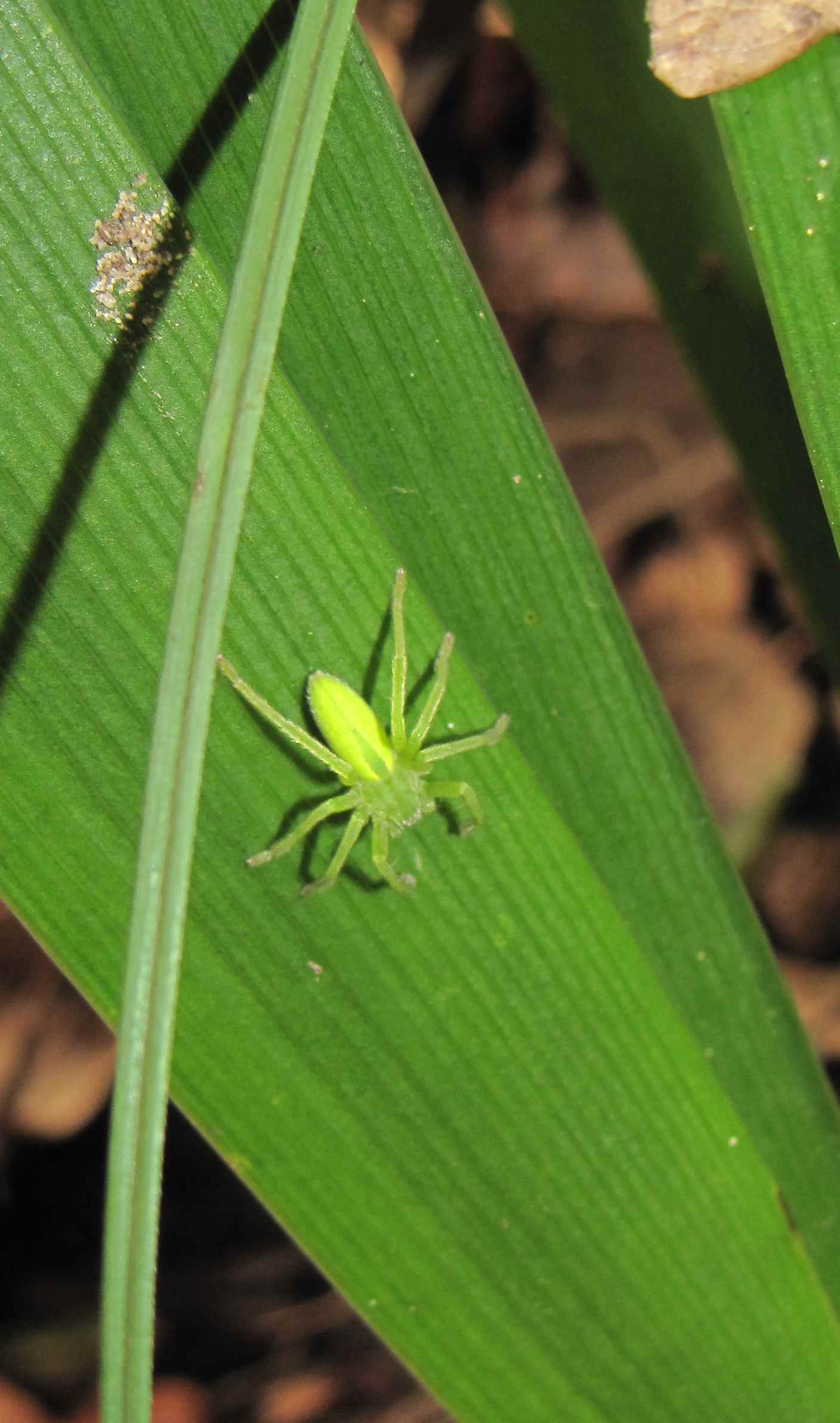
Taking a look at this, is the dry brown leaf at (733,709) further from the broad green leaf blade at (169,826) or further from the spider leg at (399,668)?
the broad green leaf blade at (169,826)

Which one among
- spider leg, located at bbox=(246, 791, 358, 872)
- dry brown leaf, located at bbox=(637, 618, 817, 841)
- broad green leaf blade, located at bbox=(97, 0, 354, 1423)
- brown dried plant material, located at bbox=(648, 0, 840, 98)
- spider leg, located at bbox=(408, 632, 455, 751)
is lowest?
broad green leaf blade, located at bbox=(97, 0, 354, 1423)

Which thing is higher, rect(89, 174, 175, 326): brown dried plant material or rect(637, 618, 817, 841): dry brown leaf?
rect(637, 618, 817, 841): dry brown leaf

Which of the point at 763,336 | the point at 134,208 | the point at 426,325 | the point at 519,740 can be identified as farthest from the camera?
the point at 763,336

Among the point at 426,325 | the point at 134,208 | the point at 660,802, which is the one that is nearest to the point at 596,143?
the point at 426,325

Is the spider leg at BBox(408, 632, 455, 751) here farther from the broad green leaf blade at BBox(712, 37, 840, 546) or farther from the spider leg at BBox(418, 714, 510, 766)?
the broad green leaf blade at BBox(712, 37, 840, 546)

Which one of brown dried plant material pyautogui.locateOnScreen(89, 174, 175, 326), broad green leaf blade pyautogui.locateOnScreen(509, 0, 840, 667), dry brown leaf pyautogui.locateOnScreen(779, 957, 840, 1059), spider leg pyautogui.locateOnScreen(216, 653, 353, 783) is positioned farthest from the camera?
dry brown leaf pyautogui.locateOnScreen(779, 957, 840, 1059)

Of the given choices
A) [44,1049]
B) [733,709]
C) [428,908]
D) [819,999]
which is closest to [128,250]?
[428,908]

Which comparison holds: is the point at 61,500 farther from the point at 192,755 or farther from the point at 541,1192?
the point at 541,1192

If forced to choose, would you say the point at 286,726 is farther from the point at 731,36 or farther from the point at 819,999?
the point at 819,999

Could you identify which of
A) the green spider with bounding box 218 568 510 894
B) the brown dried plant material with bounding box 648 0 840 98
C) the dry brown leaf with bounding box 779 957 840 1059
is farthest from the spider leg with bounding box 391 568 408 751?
the dry brown leaf with bounding box 779 957 840 1059
